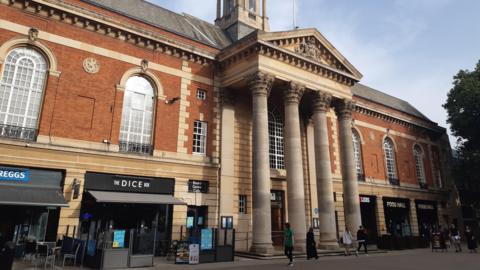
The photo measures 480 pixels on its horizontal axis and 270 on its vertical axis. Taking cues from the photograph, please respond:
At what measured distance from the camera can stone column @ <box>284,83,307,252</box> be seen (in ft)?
62.7

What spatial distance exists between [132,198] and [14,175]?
494 cm

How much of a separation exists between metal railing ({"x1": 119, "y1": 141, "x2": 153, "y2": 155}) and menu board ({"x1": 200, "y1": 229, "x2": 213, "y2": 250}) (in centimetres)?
574

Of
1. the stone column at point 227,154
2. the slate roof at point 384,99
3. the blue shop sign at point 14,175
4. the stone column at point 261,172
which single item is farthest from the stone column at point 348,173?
the blue shop sign at point 14,175

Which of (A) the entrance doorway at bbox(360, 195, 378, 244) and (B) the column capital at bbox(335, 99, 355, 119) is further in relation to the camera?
(A) the entrance doorway at bbox(360, 195, 378, 244)

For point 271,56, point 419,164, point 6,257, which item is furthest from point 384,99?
point 6,257

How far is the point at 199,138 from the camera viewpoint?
20.7 metres

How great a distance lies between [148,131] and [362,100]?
2126cm

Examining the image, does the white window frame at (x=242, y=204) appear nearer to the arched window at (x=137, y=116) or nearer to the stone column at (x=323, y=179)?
the stone column at (x=323, y=179)

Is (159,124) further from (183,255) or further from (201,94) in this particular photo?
(183,255)

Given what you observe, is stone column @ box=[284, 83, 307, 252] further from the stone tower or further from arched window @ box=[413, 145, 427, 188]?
arched window @ box=[413, 145, 427, 188]

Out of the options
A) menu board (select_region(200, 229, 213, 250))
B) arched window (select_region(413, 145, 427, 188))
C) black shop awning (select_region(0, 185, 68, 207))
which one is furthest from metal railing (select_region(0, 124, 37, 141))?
arched window (select_region(413, 145, 427, 188))

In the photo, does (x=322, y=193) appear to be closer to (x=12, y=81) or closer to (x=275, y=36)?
(x=275, y=36)

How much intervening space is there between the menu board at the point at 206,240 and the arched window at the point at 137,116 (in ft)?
19.0

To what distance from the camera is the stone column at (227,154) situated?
20.2 meters
